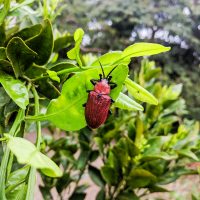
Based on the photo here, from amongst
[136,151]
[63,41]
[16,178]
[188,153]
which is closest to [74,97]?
[16,178]

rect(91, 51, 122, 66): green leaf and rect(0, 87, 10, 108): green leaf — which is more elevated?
rect(91, 51, 122, 66): green leaf

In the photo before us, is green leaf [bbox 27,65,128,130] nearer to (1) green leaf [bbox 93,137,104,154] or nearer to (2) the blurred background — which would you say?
(1) green leaf [bbox 93,137,104,154]

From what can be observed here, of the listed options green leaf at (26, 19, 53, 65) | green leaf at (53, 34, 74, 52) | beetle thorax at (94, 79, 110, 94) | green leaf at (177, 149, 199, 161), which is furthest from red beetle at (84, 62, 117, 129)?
green leaf at (177, 149, 199, 161)

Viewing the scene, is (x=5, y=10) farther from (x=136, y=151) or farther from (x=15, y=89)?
(x=136, y=151)

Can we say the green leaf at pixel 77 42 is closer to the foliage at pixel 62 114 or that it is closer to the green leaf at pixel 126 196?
the foliage at pixel 62 114

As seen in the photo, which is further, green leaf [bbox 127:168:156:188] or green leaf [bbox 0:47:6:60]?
green leaf [bbox 127:168:156:188]

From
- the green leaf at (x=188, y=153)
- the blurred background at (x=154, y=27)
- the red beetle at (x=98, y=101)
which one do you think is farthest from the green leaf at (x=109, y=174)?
the blurred background at (x=154, y=27)

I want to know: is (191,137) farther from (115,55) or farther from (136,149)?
(115,55)
